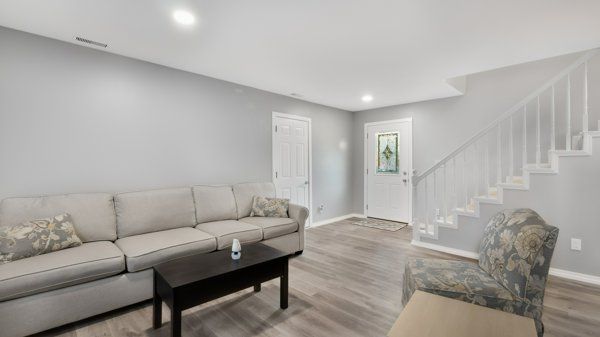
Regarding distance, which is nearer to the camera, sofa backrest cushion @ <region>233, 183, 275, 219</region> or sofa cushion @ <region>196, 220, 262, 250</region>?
sofa cushion @ <region>196, 220, 262, 250</region>

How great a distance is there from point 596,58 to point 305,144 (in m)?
4.22

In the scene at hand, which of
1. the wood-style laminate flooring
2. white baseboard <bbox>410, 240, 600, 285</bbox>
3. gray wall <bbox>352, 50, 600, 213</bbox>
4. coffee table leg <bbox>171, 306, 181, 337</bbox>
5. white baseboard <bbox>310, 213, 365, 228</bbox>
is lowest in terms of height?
the wood-style laminate flooring

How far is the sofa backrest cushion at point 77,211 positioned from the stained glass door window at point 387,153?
188 inches

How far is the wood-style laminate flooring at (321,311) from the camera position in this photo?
2086mm

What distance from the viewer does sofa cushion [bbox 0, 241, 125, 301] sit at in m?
1.87

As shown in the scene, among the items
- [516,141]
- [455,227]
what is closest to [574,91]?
[516,141]

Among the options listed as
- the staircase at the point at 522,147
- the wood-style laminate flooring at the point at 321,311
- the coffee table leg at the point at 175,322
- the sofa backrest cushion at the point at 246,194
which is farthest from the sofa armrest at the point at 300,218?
the coffee table leg at the point at 175,322

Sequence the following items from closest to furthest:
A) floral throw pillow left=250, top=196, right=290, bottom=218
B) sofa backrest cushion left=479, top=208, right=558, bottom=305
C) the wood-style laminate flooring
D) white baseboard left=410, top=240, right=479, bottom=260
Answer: sofa backrest cushion left=479, top=208, right=558, bottom=305 → the wood-style laminate flooring → white baseboard left=410, top=240, right=479, bottom=260 → floral throw pillow left=250, top=196, right=290, bottom=218

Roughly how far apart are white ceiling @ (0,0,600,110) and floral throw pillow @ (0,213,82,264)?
5.62ft

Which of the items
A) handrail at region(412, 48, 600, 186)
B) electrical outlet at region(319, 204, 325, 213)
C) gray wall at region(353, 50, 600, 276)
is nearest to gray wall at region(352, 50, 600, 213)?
gray wall at region(353, 50, 600, 276)

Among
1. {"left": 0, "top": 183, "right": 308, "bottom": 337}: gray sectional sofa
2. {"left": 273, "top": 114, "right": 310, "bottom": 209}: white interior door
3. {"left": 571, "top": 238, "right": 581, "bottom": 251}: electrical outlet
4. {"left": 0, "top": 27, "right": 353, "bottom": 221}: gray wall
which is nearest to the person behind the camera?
{"left": 0, "top": 183, "right": 308, "bottom": 337}: gray sectional sofa

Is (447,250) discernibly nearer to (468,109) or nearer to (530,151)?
(530,151)

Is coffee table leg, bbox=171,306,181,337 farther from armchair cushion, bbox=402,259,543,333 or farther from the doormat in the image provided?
the doormat

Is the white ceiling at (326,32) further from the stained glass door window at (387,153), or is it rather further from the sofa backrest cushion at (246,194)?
the stained glass door window at (387,153)
